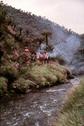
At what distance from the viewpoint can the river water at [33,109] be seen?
1494 centimetres

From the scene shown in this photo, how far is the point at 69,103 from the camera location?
11773 mm

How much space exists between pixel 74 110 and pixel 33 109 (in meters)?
7.13

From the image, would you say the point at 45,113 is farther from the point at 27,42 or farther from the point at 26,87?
the point at 27,42

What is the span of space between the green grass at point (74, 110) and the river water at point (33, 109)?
4.38 feet

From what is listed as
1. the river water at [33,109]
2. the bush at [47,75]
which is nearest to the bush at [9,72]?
the bush at [47,75]

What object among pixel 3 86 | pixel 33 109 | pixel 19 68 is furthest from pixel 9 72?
pixel 33 109

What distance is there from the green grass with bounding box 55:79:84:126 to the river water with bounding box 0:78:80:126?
1.34 m

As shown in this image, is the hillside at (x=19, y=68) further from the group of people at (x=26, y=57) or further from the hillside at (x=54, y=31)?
the hillside at (x=54, y=31)

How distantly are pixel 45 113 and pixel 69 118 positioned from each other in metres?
6.26

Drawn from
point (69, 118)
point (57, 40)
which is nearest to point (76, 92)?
point (69, 118)

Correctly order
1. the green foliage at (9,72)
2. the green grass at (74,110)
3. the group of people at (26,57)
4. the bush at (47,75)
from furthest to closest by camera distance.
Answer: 1. the group of people at (26,57)
2. the bush at (47,75)
3. the green foliage at (9,72)
4. the green grass at (74,110)

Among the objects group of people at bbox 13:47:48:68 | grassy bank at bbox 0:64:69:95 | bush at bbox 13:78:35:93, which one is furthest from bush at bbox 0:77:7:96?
group of people at bbox 13:47:48:68

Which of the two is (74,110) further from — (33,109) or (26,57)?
(26,57)

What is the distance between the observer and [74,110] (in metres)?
10.6
